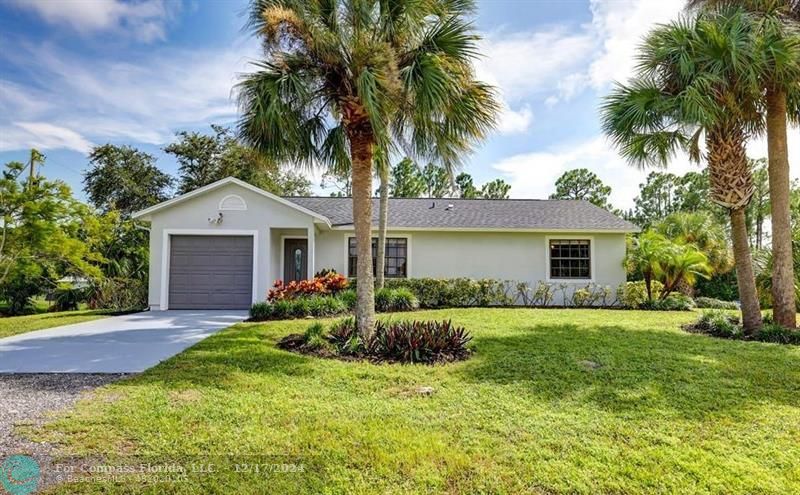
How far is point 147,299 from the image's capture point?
1427cm

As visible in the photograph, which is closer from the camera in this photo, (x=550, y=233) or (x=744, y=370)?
(x=744, y=370)

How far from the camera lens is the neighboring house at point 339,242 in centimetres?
1323

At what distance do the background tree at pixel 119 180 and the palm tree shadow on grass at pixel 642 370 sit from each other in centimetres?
2482

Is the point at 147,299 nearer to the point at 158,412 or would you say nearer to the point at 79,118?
the point at 79,118

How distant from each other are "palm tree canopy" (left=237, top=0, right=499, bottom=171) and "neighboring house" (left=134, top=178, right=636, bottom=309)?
5.91 m

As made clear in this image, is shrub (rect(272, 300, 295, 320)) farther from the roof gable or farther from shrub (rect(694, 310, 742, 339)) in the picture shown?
shrub (rect(694, 310, 742, 339))

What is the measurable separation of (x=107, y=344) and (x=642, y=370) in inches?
346

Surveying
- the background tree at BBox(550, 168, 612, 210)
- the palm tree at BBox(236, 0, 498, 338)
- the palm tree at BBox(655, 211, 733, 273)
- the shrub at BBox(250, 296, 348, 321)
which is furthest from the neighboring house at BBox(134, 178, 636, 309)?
the background tree at BBox(550, 168, 612, 210)

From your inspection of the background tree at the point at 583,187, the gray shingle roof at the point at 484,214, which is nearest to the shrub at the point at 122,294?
the gray shingle roof at the point at 484,214

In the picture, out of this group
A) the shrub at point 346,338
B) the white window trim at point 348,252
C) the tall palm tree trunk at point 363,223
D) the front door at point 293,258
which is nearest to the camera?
the shrub at point 346,338

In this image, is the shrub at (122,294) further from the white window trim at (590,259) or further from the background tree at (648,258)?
the background tree at (648,258)

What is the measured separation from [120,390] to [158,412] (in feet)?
3.66

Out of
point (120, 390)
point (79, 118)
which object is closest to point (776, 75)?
point (120, 390)

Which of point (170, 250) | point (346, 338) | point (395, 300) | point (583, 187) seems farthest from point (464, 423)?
point (583, 187)
